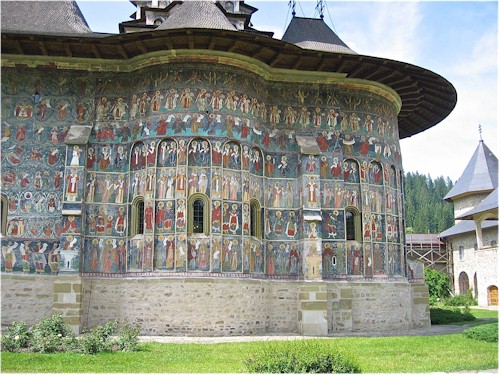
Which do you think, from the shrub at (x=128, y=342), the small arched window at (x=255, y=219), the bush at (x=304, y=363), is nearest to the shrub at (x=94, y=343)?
the shrub at (x=128, y=342)

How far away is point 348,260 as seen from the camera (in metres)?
17.4

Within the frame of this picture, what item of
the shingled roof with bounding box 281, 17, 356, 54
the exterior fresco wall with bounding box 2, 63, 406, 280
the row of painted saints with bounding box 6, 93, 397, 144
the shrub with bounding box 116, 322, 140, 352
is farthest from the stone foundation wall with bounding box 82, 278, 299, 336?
the shingled roof with bounding box 281, 17, 356, 54

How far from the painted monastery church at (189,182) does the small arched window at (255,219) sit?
44 mm

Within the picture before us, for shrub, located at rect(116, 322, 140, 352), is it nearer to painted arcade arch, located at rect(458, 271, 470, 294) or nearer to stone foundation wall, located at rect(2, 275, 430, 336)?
stone foundation wall, located at rect(2, 275, 430, 336)

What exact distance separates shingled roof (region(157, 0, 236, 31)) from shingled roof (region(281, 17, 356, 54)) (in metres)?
3.16

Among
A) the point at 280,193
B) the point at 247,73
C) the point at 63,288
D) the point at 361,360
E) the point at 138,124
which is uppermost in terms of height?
the point at 247,73

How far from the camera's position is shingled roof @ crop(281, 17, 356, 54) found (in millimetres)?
19062

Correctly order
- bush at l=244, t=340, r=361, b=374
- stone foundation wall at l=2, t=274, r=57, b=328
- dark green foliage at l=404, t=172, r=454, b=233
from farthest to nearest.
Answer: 1. dark green foliage at l=404, t=172, r=454, b=233
2. stone foundation wall at l=2, t=274, r=57, b=328
3. bush at l=244, t=340, r=361, b=374

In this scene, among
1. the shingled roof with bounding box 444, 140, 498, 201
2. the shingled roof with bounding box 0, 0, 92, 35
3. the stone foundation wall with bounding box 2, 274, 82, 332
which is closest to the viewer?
the stone foundation wall with bounding box 2, 274, 82, 332

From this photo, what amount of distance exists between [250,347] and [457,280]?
2923cm

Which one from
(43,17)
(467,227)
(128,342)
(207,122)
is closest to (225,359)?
Answer: (128,342)

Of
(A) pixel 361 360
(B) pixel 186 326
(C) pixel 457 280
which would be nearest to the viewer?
(A) pixel 361 360

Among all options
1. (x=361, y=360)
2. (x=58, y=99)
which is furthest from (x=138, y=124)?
(x=361, y=360)

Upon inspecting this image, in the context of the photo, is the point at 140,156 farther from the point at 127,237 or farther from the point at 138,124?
the point at 127,237
